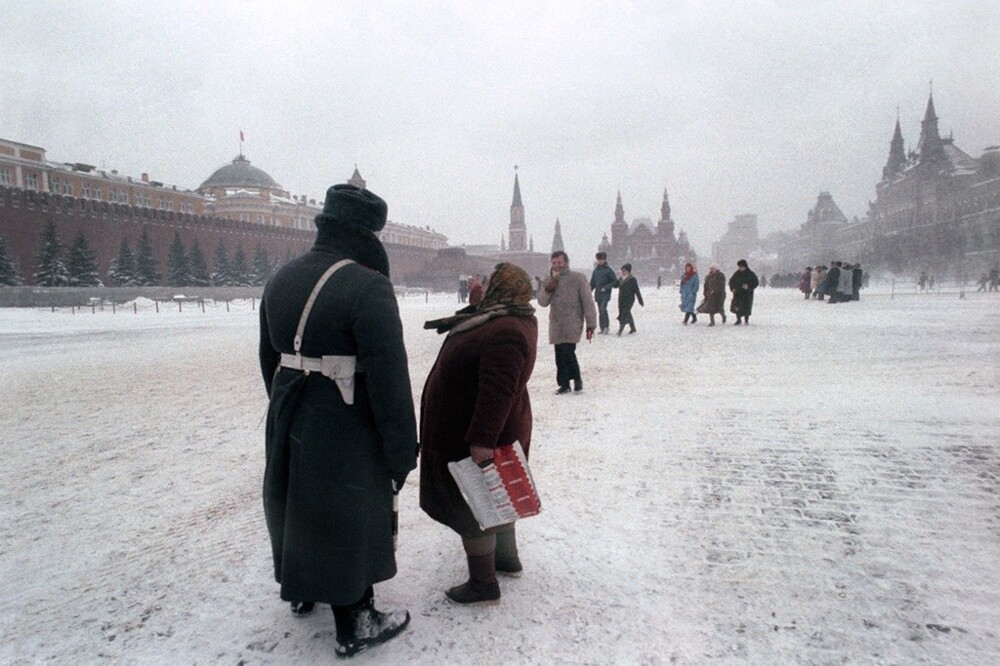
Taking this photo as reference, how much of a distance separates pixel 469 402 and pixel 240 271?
51264mm

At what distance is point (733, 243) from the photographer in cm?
19412

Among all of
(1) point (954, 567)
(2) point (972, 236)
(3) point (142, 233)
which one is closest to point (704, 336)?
(1) point (954, 567)

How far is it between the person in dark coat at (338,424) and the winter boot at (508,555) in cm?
70

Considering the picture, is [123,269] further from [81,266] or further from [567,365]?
[567,365]

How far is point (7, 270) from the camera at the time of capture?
107 ft

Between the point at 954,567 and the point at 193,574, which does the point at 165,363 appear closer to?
the point at 193,574

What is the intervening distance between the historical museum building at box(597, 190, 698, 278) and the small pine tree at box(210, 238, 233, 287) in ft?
240

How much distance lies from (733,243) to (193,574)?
21020 centimetres

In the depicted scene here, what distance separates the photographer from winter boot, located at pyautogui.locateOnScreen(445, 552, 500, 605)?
262 cm

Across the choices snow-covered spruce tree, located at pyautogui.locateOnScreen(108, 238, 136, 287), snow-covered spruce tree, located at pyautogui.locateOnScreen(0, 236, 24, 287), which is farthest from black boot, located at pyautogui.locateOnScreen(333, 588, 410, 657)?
snow-covered spruce tree, located at pyautogui.locateOnScreen(108, 238, 136, 287)

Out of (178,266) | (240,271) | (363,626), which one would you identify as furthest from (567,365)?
(240,271)

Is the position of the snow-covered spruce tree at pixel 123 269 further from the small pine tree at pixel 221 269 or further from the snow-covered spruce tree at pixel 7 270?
the snow-covered spruce tree at pixel 7 270

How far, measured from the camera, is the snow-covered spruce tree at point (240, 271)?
4791 cm

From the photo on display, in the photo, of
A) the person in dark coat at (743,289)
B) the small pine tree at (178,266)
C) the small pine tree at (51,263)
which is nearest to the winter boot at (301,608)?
the person in dark coat at (743,289)
